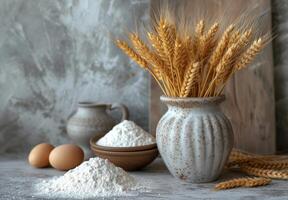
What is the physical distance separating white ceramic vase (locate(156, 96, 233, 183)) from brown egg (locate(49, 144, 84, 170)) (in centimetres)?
25

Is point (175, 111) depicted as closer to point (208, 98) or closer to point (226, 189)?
point (208, 98)

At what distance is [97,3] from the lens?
51.9 inches

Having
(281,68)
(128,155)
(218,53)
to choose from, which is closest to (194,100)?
(218,53)

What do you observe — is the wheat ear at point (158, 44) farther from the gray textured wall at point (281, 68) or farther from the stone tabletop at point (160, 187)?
the gray textured wall at point (281, 68)

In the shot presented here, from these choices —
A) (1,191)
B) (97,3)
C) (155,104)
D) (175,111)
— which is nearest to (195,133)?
(175,111)

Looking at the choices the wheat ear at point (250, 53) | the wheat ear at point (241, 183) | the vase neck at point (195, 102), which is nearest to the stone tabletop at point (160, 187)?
the wheat ear at point (241, 183)

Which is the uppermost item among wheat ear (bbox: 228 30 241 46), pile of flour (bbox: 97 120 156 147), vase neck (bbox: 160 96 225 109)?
wheat ear (bbox: 228 30 241 46)

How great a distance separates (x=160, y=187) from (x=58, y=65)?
1.92 feet

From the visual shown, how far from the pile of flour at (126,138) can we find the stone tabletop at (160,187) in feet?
0.27

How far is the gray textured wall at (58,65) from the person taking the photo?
1321mm

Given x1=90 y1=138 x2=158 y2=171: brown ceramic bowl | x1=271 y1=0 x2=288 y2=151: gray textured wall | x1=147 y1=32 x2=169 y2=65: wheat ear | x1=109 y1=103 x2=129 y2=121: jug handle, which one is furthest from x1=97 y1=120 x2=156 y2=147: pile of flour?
x1=271 y1=0 x2=288 y2=151: gray textured wall

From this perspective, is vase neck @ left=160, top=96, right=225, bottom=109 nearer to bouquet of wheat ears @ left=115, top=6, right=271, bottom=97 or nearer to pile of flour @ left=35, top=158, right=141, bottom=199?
bouquet of wheat ears @ left=115, top=6, right=271, bottom=97

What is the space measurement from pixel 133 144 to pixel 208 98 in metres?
0.24

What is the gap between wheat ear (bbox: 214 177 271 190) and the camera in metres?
0.93
